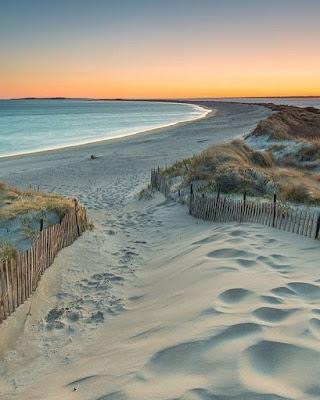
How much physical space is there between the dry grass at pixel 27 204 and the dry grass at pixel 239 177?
184 inches

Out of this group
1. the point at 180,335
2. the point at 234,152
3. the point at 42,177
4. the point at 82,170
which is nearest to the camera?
the point at 180,335

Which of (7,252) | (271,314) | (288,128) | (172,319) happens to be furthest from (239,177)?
(288,128)

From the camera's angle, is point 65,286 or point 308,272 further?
point 65,286

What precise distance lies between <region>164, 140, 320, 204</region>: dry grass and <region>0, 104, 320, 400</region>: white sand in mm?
2753

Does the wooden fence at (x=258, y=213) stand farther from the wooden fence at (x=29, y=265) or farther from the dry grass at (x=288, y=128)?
the dry grass at (x=288, y=128)

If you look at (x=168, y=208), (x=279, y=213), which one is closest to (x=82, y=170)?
(x=168, y=208)

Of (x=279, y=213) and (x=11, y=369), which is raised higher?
(x=279, y=213)

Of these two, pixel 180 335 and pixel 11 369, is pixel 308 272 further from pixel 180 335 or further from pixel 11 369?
pixel 11 369

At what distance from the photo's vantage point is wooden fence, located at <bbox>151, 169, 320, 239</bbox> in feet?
28.3

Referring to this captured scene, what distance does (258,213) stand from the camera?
970cm

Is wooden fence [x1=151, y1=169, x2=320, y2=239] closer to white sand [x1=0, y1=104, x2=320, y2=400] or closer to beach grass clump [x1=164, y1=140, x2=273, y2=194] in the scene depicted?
white sand [x1=0, y1=104, x2=320, y2=400]

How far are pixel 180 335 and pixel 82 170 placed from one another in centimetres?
1787

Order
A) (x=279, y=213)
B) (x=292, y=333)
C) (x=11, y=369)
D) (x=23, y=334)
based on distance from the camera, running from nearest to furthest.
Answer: (x=292, y=333) → (x=11, y=369) → (x=23, y=334) → (x=279, y=213)

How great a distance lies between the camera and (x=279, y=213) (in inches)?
375
